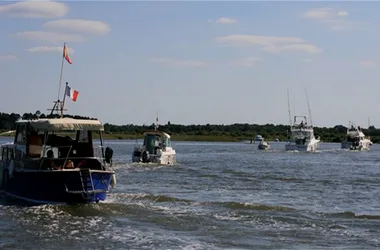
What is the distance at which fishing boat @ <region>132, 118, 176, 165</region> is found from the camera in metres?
59.9

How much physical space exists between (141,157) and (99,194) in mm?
34762

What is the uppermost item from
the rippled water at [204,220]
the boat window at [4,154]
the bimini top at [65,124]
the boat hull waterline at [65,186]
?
the bimini top at [65,124]

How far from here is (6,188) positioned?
2808 cm

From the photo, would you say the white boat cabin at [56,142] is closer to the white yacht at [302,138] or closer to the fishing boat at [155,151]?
the fishing boat at [155,151]

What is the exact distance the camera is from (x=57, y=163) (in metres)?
26.1

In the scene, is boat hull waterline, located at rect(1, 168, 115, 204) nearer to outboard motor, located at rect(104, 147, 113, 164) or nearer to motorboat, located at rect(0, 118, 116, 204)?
motorboat, located at rect(0, 118, 116, 204)

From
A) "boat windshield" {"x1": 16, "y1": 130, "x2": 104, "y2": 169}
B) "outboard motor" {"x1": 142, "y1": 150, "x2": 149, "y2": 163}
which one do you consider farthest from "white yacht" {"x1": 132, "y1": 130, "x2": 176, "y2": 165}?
"boat windshield" {"x1": 16, "y1": 130, "x2": 104, "y2": 169}

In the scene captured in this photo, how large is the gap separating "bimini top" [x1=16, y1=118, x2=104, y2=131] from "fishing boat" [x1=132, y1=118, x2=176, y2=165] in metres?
33.0

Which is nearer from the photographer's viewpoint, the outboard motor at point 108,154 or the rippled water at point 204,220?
the rippled water at point 204,220

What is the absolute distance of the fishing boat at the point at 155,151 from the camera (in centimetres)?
5994

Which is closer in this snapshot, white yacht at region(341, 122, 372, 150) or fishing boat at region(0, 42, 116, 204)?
fishing boat at region(0, 42, 116, 204)

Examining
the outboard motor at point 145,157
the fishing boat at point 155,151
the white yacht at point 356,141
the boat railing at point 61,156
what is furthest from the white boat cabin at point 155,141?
the white yacht at point 356,141

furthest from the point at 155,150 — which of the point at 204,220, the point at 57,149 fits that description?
the point at 204,220

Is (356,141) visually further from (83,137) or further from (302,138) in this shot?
(83,137)
